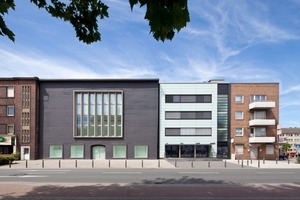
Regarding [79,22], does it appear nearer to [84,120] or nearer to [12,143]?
[84,120]

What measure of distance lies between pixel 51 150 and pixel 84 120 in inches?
262

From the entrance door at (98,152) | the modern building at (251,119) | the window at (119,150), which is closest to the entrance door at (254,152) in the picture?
the modern building at (251,119)

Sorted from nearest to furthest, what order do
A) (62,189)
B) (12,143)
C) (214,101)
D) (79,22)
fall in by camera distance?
1. (79,22)
2. (62,189)
3. (12,143)
4. (214,101)

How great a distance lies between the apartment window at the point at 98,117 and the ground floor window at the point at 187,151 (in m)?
8.05

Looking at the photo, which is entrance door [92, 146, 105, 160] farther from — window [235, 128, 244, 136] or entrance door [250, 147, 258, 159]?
entrance door [250, 147, 258, 159]

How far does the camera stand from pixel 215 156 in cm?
4100

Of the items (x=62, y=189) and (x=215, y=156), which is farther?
(x=215, y=156)

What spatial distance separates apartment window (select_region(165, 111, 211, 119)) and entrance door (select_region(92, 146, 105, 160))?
11179 mm

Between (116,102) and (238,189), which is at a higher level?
(116,102)

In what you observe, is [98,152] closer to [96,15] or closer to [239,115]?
[239,115]

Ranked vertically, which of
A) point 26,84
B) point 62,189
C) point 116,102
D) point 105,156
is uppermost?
point 26,84

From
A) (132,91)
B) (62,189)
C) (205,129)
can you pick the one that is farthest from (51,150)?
(62,189)

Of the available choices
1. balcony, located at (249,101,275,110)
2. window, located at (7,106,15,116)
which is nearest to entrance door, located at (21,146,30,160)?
window, located at (7,106,15,116)

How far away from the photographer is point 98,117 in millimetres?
40406
